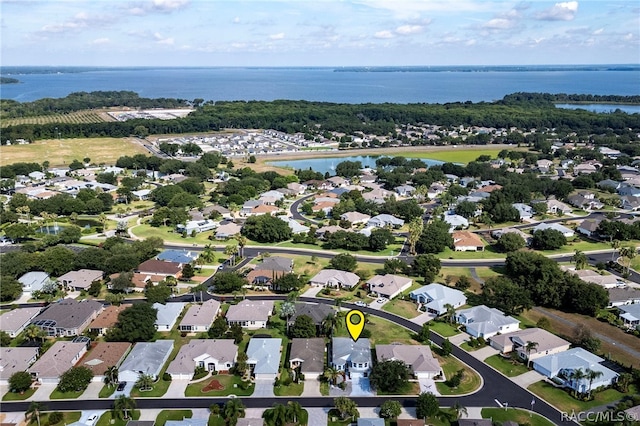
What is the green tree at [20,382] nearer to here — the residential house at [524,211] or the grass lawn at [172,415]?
the grass lawn at [172,415]

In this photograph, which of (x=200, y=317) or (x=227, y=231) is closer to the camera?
(x=200, y=317)

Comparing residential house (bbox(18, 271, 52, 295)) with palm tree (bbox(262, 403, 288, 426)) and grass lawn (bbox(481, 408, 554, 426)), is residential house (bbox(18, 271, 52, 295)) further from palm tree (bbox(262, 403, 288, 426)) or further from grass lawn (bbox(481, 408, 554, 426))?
grass lawn (bbox(481, 408, 554, 426))

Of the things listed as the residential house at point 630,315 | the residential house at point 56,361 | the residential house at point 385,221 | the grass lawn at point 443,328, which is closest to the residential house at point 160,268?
the residential house at point 56,361

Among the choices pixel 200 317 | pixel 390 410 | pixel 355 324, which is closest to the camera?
pixel 390 410

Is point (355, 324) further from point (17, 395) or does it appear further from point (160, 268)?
point (17, 395)

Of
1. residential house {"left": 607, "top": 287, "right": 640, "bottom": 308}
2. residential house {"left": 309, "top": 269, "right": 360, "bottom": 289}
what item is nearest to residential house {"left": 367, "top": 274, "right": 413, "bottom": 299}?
residential house {"left": 309, "top": 269, "right": 360, "bottom": 289}

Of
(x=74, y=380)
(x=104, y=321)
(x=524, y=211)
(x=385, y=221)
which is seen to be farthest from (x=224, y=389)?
(x=524, y=211)
